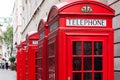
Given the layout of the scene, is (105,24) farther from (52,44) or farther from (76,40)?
(52,44)

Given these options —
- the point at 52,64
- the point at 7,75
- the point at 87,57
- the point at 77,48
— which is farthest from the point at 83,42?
the point at 7,75

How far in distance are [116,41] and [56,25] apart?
7.26ft

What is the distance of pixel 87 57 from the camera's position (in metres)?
6.71

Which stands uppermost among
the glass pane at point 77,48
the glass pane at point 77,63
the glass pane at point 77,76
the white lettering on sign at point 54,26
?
the white lettering on sign at point 54,26

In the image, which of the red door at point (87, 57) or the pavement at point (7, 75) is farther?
the pavement at point (7, 75)

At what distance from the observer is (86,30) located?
6.77 meters

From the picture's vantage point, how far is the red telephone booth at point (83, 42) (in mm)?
6695

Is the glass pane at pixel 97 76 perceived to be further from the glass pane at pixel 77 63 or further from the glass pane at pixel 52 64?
the glass pane at pixel 52 64

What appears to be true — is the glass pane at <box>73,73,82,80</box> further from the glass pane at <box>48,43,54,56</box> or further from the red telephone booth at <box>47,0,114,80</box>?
the glass pane at <box>48,43,54,56</box>

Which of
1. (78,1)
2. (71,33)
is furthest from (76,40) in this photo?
(78,1)

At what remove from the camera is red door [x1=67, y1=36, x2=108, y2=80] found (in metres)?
6.71

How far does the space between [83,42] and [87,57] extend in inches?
9.1

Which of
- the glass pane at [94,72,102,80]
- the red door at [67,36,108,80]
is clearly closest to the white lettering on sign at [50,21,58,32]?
the red door at [67,36,108,80]

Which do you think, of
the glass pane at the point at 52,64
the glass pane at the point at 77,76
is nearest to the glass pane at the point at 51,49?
the glass pane at the point at 52,64
